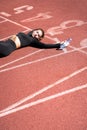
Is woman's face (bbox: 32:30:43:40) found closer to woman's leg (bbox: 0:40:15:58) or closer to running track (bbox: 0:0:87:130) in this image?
running track (bbox: 0:0:87:130)

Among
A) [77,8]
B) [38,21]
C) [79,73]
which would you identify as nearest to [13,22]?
[38,21]

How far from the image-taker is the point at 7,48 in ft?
21.2

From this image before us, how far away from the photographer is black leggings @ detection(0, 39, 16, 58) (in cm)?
→ 635

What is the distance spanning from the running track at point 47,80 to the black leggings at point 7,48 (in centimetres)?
13

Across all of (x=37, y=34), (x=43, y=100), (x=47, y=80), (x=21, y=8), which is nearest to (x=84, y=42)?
(x=37, y=34)

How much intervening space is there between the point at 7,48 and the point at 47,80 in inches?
62.0

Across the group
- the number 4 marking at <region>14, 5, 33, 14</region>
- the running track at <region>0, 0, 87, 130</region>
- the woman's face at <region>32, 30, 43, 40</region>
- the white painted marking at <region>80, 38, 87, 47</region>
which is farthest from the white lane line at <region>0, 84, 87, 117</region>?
the number 4 marking at <region>14, 5, 33, 14</region>

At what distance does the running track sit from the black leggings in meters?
0.13

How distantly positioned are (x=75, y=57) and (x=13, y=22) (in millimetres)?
3325

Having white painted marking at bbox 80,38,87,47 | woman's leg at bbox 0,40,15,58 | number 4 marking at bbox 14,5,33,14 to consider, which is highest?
number 4 marking at bbox 14,5,33,14

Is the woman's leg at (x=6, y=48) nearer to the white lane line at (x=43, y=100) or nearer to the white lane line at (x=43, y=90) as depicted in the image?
the white lane line at (x=43, y=90)

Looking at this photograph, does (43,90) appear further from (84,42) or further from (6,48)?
(84,42)

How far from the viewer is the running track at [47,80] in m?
4.46

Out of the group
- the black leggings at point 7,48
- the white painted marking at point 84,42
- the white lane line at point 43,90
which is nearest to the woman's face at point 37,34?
the black leggings at point 7,48
